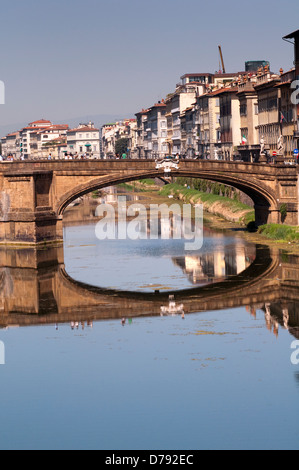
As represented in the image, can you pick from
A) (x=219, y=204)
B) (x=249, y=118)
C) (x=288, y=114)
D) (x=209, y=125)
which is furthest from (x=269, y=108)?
(x=209, y=125)

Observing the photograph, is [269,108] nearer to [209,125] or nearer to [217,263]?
[209,125]

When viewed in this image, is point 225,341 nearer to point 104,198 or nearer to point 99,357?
point 99,357

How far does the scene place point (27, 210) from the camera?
203 feet

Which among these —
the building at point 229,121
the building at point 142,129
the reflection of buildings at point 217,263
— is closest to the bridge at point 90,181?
the reflection of buildings at point 217,263

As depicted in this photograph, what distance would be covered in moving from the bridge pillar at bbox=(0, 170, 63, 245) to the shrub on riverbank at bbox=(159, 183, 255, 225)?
15.7 meters

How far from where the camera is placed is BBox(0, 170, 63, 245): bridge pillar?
61562mm

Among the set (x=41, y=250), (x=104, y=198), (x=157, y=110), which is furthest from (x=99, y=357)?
(x=157, y=110)

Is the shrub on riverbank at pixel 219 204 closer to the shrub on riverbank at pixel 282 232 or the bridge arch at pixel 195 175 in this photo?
the bridge arch at pixel 195 175

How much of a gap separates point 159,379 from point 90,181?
36520 millimetres

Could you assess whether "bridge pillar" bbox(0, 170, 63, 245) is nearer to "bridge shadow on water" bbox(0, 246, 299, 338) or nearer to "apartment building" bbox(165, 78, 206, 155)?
"bridge shadow on water" bbox(0, 246, 299, 338)

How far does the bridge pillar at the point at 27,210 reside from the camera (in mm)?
61562

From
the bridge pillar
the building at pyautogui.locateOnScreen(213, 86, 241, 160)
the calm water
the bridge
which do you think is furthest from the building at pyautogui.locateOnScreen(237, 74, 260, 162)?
the calm water

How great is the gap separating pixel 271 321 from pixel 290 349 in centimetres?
479

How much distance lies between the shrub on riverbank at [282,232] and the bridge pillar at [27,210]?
13.7 m
